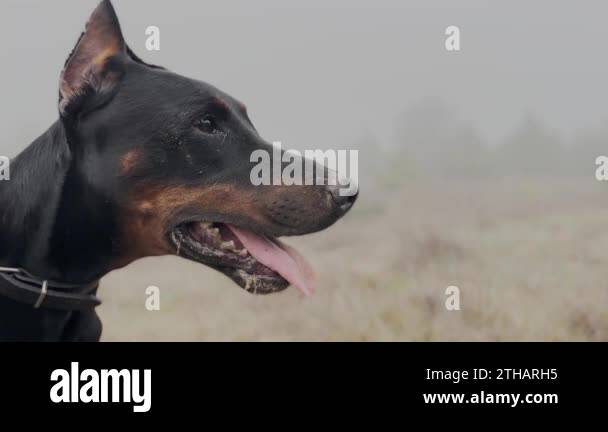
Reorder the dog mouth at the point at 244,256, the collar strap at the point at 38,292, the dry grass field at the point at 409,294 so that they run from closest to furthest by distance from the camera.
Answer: the collar strap at the point at 38,292 → the dog mouth at the point at 244,256 → the dry grass field at the point at 409,294

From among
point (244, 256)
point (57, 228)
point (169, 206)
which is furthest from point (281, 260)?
point (57, 228)

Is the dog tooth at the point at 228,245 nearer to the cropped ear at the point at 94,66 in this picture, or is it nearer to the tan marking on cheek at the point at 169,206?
the tan marking on cheek at the point at 169,206

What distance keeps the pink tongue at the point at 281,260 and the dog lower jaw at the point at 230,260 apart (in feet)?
0.08

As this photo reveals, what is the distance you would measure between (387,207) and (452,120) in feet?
96.9

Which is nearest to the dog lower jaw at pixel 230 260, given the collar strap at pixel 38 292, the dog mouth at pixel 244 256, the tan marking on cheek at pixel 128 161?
the dog mouth at pixel 244 256

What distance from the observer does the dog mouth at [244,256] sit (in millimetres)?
2490

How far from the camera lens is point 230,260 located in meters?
2.51

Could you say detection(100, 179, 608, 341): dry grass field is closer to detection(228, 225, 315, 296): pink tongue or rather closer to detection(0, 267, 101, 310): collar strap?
detection(228, 225, 315, 296): pink tongue

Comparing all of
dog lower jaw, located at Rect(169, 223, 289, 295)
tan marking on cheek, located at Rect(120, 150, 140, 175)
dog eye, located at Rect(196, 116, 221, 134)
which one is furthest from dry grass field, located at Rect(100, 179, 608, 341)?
tan marking on cheek, located at Rect(120, 150, 140, 175)

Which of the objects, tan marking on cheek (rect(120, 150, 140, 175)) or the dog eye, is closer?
tan marking on cheek (rect(120, 150, 140, 175))

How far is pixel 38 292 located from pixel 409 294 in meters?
5.70

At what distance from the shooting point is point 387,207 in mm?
22875

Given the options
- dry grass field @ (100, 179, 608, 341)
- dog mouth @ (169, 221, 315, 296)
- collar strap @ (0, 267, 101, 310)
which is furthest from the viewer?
dry grass field @ (100, 179, 608, 341)

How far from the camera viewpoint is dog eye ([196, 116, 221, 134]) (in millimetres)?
2572
